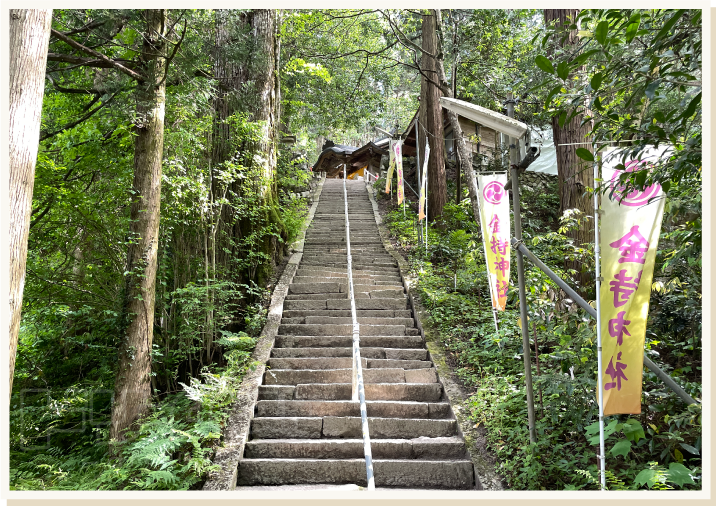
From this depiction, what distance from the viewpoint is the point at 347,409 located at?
5254 mm

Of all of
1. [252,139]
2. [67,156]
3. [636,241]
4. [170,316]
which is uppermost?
[252,139]

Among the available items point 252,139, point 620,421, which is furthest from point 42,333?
point 620,421

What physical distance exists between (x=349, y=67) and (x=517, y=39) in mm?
7307

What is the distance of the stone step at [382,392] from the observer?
18.5ft

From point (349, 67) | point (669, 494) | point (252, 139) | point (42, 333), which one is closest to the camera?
point (669, 494)

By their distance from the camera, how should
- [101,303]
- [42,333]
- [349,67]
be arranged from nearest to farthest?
[101,303], [42,333], [349,67]

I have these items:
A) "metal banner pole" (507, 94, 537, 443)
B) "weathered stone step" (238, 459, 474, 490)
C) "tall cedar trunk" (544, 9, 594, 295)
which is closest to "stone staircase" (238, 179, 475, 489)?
"weathered stone step" (238, 459, 474, 490)

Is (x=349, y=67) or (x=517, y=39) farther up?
(x=349, y=67)

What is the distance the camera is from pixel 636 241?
3062 millimetres

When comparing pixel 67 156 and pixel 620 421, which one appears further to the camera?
pixel 67 156

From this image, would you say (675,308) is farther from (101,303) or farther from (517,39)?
(517,39)

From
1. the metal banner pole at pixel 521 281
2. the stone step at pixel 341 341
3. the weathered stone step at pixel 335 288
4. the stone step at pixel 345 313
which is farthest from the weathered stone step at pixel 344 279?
the metal banner pole at pixel 521 281

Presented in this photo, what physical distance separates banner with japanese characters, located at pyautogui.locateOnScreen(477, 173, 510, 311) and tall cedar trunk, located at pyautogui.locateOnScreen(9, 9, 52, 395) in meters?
4.72

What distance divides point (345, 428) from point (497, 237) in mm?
2961
